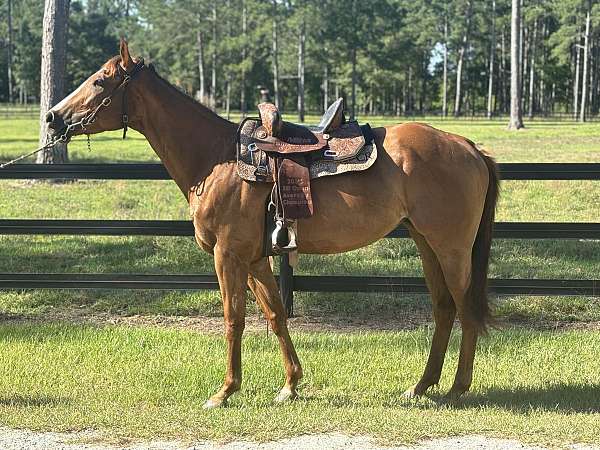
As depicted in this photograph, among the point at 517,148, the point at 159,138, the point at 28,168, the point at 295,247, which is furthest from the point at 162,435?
the point at 517,148

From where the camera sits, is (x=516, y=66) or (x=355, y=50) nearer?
(x=516, y=66)

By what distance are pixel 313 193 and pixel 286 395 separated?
1407mm

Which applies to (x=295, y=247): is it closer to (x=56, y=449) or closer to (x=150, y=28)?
(x=56, y=449)

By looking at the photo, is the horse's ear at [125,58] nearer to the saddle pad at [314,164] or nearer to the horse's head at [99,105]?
the horse's head at [99,105]

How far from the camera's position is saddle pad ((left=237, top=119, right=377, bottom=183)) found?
196 inches

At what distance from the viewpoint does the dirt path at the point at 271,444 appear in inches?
167

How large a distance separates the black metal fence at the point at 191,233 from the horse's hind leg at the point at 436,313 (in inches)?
55.3

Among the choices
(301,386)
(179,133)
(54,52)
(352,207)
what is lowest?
(301,386)

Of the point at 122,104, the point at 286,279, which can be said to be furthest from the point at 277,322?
the point at 122,104

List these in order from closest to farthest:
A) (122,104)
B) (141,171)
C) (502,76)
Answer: (122,104) < (141,171) < (502,76)

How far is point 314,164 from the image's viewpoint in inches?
199

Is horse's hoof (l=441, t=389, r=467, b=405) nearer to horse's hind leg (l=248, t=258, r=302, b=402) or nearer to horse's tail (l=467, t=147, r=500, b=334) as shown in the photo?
horse's tail (l=467, t=147, r=500, b=334)

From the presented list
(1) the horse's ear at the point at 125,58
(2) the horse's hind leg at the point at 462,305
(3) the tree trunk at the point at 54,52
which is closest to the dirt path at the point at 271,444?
(2) the horse's hind leg at the point at 462,305

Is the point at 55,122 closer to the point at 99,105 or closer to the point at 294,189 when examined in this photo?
the point at 99,105
